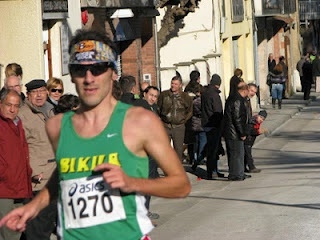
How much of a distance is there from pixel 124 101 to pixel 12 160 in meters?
3.34

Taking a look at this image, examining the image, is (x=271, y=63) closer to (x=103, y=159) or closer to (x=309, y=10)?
(x=309, y=10)

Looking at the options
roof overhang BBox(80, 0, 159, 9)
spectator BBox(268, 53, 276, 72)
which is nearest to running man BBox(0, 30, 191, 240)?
roof overhang BBox(80, 0, 159, 9)

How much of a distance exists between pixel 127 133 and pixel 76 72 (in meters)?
0.39

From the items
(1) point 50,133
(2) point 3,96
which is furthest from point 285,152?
(1) point 50,133

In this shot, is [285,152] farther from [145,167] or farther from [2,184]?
[145,167]

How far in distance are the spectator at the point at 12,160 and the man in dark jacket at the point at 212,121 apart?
9.84 metres

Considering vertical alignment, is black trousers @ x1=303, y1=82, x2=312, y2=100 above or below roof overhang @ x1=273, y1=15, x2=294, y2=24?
below

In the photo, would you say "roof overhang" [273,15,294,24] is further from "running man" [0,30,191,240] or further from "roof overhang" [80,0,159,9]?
"running man" [0,30,191,240]

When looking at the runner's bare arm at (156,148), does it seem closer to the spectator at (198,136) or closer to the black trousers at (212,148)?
the black trousers at (212,148)

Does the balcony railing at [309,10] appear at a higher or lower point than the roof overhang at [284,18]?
higher

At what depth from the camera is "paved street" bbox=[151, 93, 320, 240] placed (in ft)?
44.2

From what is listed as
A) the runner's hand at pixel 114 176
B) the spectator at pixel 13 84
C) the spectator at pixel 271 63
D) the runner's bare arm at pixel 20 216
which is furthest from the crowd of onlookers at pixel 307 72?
the runner's hand at pixel 114 176

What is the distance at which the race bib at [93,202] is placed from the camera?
217 inches

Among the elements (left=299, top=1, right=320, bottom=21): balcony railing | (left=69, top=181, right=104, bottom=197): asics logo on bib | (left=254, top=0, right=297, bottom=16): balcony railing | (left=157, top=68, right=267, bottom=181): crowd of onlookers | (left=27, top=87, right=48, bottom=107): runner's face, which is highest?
(left=299, top=1, right=320, bottom=21): balcony railing
